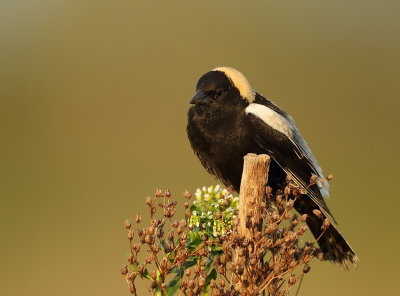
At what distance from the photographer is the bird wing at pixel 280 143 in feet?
15.5

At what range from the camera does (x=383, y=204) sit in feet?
37.5

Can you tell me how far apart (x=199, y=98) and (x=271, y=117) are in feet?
1.66

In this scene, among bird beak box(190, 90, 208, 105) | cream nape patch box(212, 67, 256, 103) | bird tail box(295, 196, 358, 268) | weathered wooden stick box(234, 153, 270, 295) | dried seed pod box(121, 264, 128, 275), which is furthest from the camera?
cream nape patch box(212, 67, 256, 103)

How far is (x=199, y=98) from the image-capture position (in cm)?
487

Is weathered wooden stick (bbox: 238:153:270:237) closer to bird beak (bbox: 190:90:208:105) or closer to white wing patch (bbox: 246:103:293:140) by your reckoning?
white wing patch (bbox: 246:103:293:140)

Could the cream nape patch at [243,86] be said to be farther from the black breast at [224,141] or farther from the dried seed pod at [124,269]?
the dried seed pod at [124,269]

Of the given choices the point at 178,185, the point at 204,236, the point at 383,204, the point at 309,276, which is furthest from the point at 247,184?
the point at 383,204

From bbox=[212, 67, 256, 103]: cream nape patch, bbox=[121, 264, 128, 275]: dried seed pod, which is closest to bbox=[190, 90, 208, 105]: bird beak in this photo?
bbox=[212, 67, 256, 103]: cream nape patch

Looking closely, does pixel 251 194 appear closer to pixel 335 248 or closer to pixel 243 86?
pixel 335 248

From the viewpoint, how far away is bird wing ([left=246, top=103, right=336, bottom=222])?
15.5 feet

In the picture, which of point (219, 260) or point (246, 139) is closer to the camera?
point (219, 260)

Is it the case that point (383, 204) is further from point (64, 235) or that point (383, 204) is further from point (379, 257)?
point (64, 235)

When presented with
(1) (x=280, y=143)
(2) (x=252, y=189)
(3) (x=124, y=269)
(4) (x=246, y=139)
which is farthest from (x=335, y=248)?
(3) (x=124, y=269)

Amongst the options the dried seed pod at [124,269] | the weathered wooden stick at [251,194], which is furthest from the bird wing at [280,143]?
the dried seed pod at [124,269]
